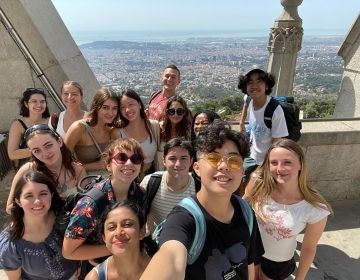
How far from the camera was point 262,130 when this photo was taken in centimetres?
320

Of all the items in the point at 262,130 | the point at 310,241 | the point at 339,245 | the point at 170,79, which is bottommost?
the point at 339,245

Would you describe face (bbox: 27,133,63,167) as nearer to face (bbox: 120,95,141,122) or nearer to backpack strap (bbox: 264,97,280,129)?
face (bbox: 120,95,141,122)

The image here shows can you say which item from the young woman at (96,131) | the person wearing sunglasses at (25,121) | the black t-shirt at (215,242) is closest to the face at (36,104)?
the person wearing sunglasses at (25,121)

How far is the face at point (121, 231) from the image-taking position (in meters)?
1.89

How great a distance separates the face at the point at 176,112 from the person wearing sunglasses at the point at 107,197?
948mm

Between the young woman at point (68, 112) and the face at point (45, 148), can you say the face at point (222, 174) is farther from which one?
the young woman at point (68, 112)

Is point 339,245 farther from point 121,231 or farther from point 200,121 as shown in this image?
point 121,231

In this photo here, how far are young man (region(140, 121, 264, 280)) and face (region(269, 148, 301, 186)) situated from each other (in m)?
0.69

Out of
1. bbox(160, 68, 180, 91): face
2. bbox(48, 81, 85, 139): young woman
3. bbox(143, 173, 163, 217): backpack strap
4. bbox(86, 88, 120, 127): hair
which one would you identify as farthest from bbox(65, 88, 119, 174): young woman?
bbox(160, 68, 180, 91): face

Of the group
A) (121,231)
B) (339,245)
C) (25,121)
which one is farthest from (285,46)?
(121,231)

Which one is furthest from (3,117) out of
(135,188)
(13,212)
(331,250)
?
(331,250)

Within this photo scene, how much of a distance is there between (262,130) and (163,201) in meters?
1.34

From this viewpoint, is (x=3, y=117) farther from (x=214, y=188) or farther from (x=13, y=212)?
(x=214, y=188)

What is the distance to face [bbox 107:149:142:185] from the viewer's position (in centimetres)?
218
